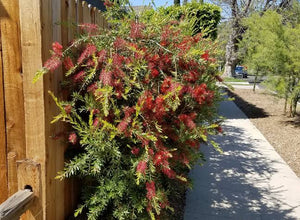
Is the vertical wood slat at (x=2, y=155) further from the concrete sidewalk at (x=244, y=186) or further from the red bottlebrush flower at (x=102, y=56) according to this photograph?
the concrete sidewalk at (x=244, y=186)

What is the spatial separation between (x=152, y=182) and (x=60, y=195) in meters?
0.63

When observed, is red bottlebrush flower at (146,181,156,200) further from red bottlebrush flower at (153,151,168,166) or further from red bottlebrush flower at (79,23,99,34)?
red bottlebrush flower at (79,23,99,34)

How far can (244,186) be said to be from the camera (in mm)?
3998

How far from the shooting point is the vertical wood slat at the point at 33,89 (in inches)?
58.4

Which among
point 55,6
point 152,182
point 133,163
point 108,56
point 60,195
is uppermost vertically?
Answer: point 55,6

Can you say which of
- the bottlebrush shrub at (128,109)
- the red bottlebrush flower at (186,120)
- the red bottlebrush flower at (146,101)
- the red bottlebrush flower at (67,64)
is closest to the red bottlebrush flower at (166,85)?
the bottlebrush shrub at (128,109)

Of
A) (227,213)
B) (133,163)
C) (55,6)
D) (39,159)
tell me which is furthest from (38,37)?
(227,213)

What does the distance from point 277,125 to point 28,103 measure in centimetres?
740

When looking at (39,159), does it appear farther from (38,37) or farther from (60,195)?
(38,37)

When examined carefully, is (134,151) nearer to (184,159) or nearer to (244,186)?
(184,159)

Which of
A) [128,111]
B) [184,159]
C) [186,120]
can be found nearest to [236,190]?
[184,159]

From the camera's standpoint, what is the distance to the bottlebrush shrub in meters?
1.60

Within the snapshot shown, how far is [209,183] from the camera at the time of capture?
4.02 m

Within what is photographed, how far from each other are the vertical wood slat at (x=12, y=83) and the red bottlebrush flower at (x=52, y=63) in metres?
0.22
